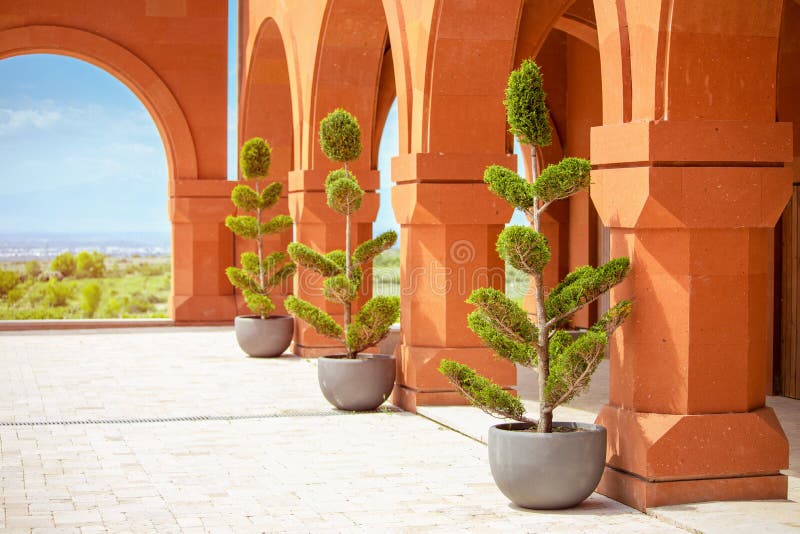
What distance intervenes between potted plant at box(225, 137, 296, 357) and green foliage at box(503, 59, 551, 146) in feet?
23.2

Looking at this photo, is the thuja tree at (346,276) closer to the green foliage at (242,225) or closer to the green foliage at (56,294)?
the green foliage at (242,225)

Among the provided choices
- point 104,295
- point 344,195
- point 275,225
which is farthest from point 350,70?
point 104,295

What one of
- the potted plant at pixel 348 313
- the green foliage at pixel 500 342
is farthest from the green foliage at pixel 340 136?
the green foliage at pixel 500 342

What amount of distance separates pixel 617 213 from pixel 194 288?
12213mm

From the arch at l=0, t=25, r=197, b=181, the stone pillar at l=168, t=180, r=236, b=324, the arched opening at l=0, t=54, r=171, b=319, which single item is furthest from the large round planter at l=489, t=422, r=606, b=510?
the arched opening at l=0, t=54, r=171, b=319

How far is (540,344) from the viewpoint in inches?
254

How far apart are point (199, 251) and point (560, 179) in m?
12.1

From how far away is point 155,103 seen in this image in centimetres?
1756

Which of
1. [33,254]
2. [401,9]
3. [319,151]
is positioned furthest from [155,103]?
[33,254]

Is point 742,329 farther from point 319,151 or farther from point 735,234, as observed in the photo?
point 319,151

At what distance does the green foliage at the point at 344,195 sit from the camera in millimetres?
9766

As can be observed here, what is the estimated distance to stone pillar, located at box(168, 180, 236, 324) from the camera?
17.6 metres

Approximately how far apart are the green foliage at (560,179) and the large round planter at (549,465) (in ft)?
4.30

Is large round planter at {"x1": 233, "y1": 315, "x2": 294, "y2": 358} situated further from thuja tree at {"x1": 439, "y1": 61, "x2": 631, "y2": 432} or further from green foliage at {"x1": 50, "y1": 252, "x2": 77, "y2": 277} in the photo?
green foliage at {"x1": 50, "y1": 252, "x2": 77, "y2": 277}
